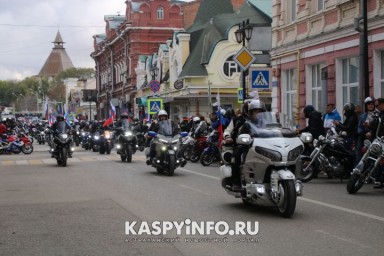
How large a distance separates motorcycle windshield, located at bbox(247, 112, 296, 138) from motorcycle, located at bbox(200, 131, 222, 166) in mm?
10699

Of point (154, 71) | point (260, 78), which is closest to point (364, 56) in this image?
point (260, 78)

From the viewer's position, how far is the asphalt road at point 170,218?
24.4 ft

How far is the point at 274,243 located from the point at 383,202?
13.7ft

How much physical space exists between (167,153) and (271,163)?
25.6 feet

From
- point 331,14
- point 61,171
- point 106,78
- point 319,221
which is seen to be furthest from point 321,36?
point 106,78

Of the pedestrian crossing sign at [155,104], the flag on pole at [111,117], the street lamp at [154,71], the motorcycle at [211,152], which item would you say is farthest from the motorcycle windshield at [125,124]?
the street lamp at [154,71]

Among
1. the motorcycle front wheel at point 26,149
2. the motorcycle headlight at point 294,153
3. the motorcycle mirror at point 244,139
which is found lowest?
the motorcycle front wheel at point 26,149

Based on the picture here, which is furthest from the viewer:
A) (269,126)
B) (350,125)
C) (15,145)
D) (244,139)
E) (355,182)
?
(15,145)

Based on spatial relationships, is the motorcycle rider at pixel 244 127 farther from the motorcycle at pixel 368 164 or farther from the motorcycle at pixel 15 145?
the motorcycle at pixel 15 145

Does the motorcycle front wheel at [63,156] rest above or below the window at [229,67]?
below

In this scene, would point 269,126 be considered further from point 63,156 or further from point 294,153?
point 63,156

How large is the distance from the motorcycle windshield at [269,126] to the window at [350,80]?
12.4 meters

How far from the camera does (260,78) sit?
67.7 feet

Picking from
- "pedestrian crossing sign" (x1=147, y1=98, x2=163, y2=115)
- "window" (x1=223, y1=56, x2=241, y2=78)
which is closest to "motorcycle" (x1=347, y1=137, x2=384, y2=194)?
"pedestrian crossing sign" (x1=147, y1=98, x2=163, y2=115)
